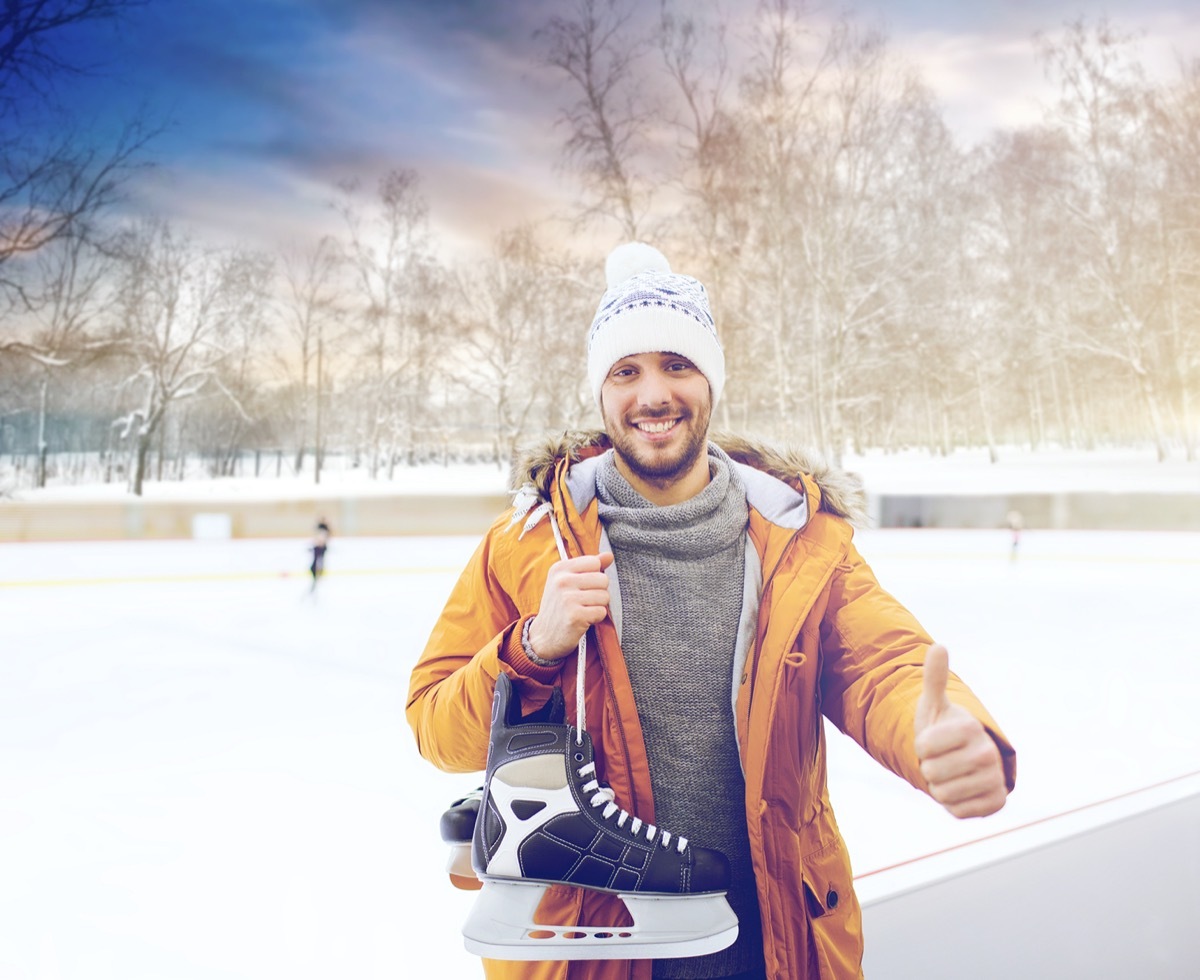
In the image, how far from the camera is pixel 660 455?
757mm

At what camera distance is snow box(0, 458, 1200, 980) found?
4.80 ft

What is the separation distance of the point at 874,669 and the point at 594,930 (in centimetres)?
38

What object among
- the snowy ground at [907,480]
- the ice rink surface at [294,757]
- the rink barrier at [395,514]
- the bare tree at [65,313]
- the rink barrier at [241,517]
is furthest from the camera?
the snowy ground at [907,480]

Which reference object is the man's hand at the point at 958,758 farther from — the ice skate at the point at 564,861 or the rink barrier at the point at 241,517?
the rink barrier at the point at 241,517

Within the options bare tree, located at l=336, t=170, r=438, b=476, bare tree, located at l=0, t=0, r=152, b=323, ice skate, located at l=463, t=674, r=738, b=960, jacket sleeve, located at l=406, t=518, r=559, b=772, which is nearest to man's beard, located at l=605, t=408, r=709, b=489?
jacket sleeve, located at l=406, t=518, r=559, b=772

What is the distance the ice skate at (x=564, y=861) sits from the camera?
606 millimetres

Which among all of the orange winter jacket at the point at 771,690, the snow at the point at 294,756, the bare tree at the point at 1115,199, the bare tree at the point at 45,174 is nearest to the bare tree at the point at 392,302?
the bare tree at the point at 45,174

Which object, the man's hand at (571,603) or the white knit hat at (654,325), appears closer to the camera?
the man's hand at (571,603)

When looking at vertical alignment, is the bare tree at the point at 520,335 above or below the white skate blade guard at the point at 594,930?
above

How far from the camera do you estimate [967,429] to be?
11.9 m

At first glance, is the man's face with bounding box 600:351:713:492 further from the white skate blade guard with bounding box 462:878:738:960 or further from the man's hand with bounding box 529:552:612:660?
the white skate blade guard with bounding box 462:878:738:960

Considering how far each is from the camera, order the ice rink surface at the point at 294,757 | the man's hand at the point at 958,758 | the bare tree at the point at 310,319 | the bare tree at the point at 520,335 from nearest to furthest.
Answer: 1. the man's hand at the point at 958,758
2. the ice rink surface at the point at 294,757
3. the bare tree at the point at 520,335
4. the bare tree at the point at 310,319

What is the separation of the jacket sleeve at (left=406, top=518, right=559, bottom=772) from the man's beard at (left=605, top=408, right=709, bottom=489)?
0.54ft

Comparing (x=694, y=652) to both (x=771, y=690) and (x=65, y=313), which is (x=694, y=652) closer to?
(x=771, y=690)
